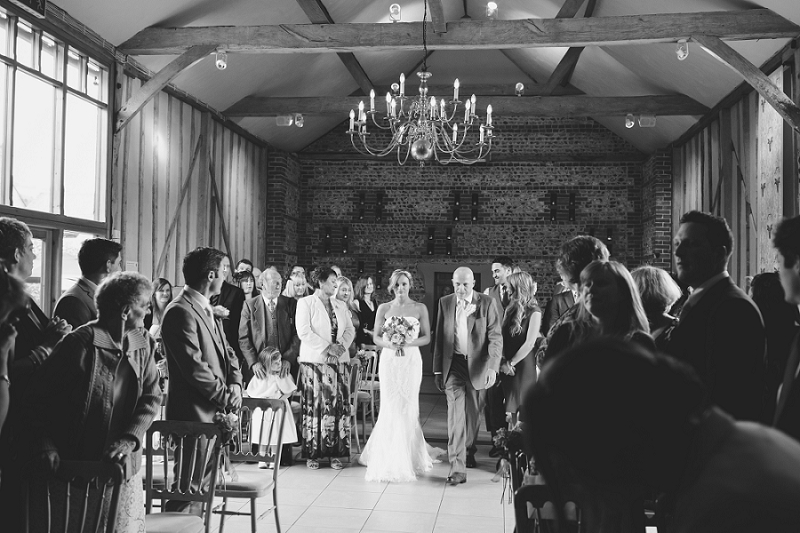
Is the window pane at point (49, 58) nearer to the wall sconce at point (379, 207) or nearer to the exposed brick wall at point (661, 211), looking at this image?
the wall sconce at point (379, 207)

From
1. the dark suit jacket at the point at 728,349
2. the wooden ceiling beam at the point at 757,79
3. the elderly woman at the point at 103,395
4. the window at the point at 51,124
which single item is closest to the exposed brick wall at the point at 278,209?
the window at the point at 51,124

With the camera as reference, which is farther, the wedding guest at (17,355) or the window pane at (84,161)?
the window pane at (84,161)

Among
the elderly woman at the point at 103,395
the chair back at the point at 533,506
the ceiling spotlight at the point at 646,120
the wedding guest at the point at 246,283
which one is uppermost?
the ceiling spotlight at the point at 646,120

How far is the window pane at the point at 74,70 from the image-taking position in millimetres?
6555

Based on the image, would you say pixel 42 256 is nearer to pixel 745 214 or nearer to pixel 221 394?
pixel 221 394

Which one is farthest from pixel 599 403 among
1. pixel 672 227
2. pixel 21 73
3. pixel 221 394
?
pixel 672 227

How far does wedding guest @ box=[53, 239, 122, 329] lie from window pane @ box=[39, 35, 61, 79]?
3.28m

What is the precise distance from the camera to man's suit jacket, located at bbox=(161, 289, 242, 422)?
12.1ft

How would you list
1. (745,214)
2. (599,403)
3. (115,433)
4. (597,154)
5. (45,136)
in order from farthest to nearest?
1. (597,154)
2. (745,214)
3. (45,136)
4. (115,433)
5. (599,403)

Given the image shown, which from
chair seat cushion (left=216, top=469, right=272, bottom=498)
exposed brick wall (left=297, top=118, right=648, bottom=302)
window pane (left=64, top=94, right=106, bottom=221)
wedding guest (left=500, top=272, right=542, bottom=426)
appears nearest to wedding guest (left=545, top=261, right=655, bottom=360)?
chair seat cushion (left=216, top=469, right=272, bottom=498)

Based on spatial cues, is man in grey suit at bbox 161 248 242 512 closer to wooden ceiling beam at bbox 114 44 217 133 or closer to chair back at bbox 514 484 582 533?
chair back at bbox 514 484 582 533

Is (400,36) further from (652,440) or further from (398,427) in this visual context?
(652,440)

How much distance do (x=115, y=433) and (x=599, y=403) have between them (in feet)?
7.56

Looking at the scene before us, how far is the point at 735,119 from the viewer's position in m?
8.91
